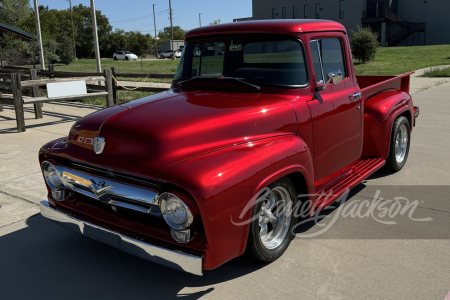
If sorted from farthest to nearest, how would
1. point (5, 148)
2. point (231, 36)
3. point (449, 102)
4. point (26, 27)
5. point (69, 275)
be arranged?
point (26, 27)
point (449, 102)
point (5, 148)
point (231, 36)
point (69, 275)

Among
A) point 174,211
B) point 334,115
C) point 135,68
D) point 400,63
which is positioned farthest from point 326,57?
point 135,68

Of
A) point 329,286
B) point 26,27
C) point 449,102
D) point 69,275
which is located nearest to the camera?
point 329,286

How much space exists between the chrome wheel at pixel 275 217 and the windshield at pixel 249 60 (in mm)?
1050

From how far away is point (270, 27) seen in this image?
3973 millimetres

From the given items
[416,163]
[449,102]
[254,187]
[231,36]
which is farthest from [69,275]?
[449,102]

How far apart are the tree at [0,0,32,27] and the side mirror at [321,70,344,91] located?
7452 centimetres

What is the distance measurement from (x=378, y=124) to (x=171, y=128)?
9.76 ft

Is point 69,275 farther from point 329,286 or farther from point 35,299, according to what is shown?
point 329,286

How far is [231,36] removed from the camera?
166 inches

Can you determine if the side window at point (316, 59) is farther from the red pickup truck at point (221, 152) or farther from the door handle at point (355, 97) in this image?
the door handle at point (355, 97)

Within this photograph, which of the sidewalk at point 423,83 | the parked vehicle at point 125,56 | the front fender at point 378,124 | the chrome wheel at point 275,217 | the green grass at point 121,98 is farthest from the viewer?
the parked vehicle at point 125,56

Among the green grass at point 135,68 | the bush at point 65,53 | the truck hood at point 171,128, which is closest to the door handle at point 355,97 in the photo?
the truck hood at point 171,128

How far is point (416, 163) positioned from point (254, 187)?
4.23m

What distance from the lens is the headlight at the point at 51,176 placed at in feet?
12.1
